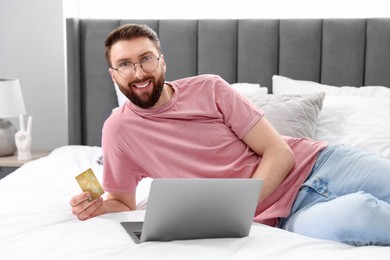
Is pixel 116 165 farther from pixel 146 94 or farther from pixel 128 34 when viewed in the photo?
pixel 128 34

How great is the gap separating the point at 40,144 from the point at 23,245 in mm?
2024

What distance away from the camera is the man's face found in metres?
1.93

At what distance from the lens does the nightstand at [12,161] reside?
306 centimetres

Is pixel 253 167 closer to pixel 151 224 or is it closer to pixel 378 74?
pixel 151 224

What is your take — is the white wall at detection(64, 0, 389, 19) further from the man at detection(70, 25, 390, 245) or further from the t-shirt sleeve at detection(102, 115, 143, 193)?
the t-shirt sleeve at detection(102, 115, 143, 193)

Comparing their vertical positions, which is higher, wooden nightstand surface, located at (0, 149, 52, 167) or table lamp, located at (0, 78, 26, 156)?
table lamp, located at (0, 78, 26, 156)

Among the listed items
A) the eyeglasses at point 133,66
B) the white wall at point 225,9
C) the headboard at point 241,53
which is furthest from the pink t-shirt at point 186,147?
the white wall at point 225,9

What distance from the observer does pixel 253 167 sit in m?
1.98

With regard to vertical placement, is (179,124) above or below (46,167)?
above

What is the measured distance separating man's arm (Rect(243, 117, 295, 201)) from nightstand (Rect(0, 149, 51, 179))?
4.79ft

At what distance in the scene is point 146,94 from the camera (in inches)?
76.2

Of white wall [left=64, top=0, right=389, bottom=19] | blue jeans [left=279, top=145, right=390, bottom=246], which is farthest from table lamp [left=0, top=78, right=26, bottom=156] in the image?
blue jeans [left=279, top=145, right=390, bottom=246]

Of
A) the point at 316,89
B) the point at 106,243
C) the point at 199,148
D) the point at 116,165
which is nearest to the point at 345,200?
the point at 199,148

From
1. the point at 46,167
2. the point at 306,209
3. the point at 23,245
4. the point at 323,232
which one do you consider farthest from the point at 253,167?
the point at 46,167
